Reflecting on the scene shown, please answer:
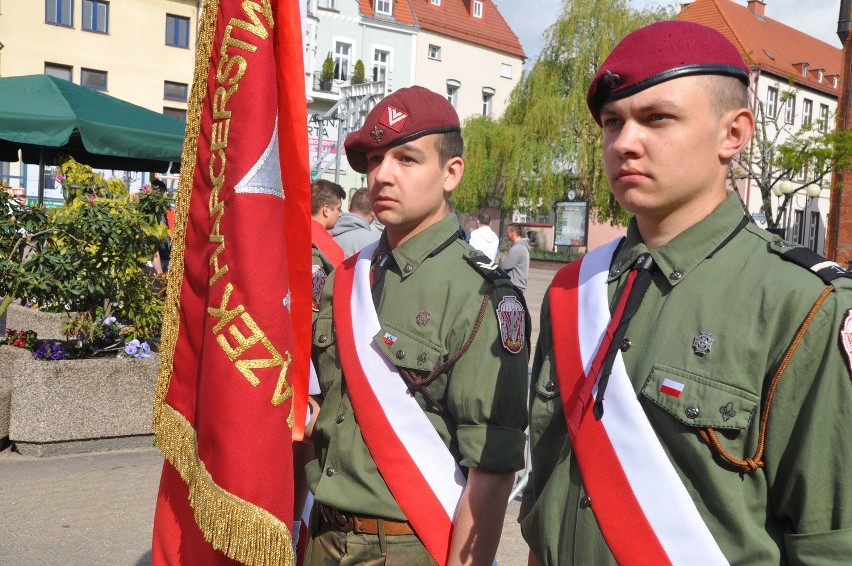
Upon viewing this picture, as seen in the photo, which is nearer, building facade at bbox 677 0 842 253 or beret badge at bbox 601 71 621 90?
beret badge at bbox 601 71 621 90

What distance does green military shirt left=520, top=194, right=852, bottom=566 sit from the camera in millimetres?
1373

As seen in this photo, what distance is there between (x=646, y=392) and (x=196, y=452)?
1306mm

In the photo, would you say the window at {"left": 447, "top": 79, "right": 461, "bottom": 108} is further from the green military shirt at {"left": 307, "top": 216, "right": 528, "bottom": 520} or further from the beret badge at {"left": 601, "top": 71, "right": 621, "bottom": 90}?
the beret badge at {"left": 601, "top": 71, "right": 621, "bottom": 90}

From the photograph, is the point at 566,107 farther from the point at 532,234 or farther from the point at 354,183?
the point at 354,183

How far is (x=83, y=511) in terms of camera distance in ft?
16.5

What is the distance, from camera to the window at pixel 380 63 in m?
45.4

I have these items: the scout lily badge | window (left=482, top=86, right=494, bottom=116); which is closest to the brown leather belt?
the scout lily badge

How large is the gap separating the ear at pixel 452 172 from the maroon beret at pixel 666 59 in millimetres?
947

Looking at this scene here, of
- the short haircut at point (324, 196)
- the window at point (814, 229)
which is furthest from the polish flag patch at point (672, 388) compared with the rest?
the window at point (814, 229)

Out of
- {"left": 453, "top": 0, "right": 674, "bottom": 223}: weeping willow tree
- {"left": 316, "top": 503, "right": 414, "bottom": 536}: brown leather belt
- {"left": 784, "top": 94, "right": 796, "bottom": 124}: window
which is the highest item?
{"left": 784, "top": 94, "right": 796, "bottom": 124}: window

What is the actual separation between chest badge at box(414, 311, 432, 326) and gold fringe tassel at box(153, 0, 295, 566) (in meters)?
0.65

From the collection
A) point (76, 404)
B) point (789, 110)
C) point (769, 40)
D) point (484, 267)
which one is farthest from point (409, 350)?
point (769, 40)

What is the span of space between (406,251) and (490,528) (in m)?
0.84

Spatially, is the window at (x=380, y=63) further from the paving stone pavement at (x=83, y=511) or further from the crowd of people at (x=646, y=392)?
the crowd of people at (x=646, y=392)
